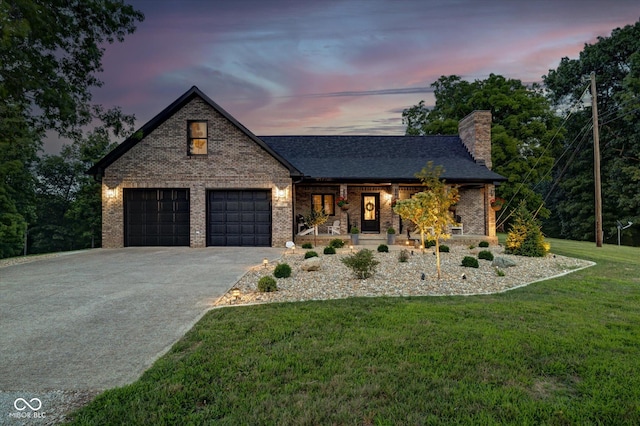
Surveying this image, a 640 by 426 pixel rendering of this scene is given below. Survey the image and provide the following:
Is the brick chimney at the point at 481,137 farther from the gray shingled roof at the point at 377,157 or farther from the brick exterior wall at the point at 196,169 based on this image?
the brick exterior wall at the point at 196,169

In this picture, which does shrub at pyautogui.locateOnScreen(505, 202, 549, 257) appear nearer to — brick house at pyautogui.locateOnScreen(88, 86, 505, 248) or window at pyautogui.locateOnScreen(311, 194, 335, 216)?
brick house at pyautogui.locateOnScreen(88, 86, 505, 248)

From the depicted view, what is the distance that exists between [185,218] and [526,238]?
14077 mm

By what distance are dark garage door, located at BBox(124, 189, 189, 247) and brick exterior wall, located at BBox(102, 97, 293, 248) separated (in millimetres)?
359

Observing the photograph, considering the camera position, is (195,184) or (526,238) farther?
(195,184)

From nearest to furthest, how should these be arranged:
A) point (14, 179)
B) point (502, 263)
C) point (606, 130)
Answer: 1. point (502, 263)
2. point (14, 179)
3. point (606, 130)

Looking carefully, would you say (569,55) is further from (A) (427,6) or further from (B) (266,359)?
(B) (266,359)

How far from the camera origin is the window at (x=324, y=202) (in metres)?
18.6

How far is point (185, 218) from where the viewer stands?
15.1 metres

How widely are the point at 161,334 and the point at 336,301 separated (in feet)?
9.46

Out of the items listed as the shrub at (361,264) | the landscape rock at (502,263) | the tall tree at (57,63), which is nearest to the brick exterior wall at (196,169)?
the tall tree at (57,63)

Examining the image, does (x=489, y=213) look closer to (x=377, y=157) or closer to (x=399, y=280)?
(x=377, y=157)

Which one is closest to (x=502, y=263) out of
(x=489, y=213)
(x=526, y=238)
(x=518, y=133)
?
(x=526, y=238)

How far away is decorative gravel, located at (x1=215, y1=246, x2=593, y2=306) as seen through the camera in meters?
6.60

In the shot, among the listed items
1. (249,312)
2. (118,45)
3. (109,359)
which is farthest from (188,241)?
(109,359)
